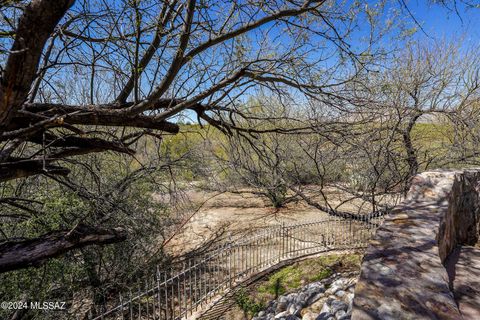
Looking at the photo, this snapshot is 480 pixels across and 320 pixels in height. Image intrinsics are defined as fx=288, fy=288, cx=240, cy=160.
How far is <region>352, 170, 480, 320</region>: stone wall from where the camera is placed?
4.96 feet

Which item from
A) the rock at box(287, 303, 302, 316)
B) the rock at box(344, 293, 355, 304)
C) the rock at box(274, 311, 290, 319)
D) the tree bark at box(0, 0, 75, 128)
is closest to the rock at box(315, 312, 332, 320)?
the rock at box(344, 293, 355, 304)

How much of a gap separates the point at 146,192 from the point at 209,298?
294 cm

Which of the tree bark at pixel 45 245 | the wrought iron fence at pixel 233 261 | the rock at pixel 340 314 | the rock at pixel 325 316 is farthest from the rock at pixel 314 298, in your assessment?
the tree bark at pixel 45 245

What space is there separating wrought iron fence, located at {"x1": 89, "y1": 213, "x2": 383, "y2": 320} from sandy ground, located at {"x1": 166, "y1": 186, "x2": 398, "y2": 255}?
1.27m

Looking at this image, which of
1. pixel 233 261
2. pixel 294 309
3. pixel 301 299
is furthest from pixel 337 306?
pixel 233 261

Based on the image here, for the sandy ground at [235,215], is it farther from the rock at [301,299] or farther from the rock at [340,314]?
the rock at [340,314]

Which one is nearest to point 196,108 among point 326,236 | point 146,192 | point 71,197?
point 71,197

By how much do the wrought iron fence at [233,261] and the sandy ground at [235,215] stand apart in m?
1.27

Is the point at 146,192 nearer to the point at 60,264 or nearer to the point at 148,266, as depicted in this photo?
the point at 148,266

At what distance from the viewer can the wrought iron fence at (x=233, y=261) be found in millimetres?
6004

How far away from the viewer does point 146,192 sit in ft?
23.6

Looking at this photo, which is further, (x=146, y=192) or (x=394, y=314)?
(x=146, y=192)

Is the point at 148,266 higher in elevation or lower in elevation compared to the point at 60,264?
lower

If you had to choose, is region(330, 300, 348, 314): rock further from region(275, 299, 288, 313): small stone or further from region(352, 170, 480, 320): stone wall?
region(352, 170, 480, 320): stone wall
